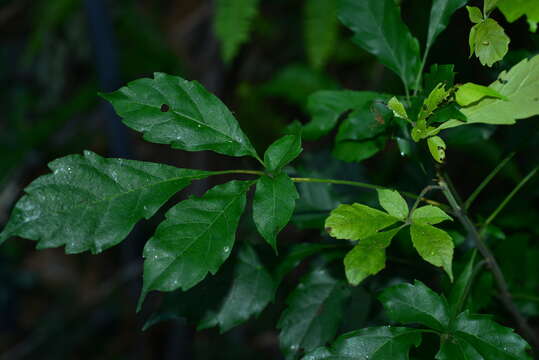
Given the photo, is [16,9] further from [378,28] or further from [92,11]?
[378,28]

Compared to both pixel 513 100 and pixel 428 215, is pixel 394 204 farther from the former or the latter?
pixel 513 100

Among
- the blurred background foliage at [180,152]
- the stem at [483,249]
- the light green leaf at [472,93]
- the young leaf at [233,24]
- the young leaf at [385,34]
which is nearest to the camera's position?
the light green leaf at [472,93]

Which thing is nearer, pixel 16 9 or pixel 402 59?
pixel 402 59

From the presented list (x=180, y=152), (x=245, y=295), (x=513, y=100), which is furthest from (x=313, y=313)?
(x=180, y=152)

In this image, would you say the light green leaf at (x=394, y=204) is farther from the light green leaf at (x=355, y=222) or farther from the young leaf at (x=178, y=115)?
the young leaf at (x=178, y=115)

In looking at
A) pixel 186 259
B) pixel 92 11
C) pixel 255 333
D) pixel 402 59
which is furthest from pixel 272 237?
pixel 255 333

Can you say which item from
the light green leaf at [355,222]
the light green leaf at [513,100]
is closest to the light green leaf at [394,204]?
the light green leaf at [355,222]
